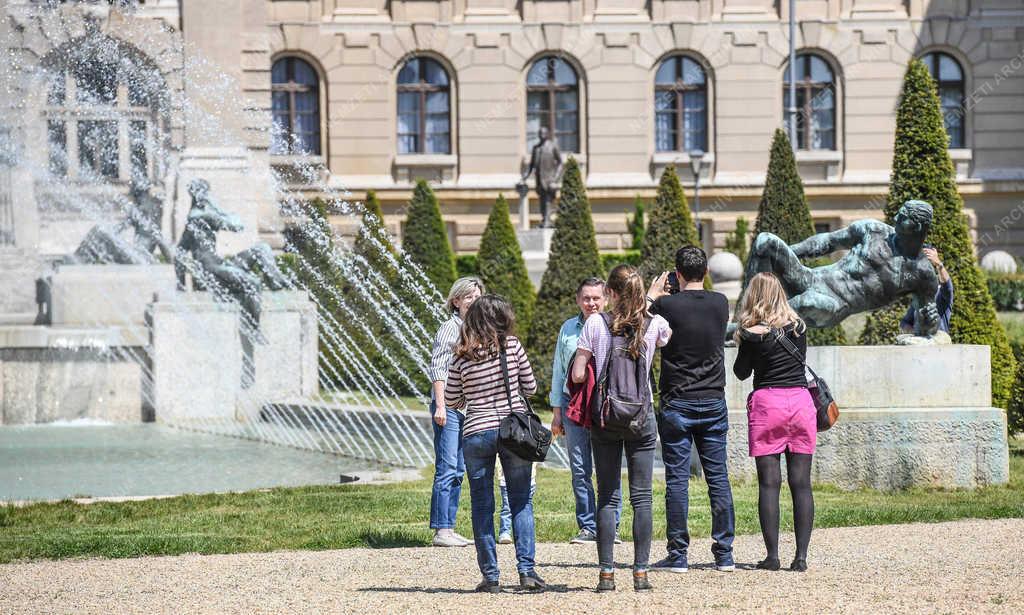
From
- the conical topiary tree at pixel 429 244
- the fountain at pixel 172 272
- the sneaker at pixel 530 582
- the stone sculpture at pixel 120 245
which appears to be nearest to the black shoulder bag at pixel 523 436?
Result: the sneaker at pixel 530 582

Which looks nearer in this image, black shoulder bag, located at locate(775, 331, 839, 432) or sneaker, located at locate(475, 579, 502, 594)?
sneaker, located at locate(475, 579, 502, 594)

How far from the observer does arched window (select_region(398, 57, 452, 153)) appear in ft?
134

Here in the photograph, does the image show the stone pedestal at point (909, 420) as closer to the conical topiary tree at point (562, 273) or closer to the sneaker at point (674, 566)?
the sneaker at point (674, 566)

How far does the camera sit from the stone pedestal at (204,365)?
1912 centimetres

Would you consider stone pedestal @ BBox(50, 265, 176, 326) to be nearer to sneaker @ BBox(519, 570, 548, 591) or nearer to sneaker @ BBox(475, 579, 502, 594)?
sneaker @ BBox(475, 579, 502, 594)

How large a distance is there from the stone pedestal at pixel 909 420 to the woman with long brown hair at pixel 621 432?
15.4ft

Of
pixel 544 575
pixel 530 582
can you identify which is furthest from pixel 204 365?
pixel 530 582

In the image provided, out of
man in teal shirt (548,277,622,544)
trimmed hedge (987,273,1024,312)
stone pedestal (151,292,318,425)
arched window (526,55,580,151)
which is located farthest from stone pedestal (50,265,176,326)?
arched window (526,55,580,151)

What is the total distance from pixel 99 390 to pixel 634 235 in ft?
68.6

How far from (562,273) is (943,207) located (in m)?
7.32

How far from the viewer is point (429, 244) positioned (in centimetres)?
2806

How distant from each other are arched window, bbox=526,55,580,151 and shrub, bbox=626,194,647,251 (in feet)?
9.30

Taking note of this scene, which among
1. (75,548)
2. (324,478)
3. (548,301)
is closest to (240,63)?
(548,301)

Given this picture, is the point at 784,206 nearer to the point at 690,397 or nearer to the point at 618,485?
the point at 690,397
